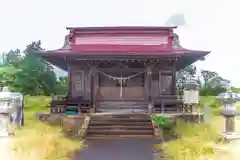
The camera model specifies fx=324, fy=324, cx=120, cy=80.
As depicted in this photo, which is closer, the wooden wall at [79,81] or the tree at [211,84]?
the wooden wall at [79,81]

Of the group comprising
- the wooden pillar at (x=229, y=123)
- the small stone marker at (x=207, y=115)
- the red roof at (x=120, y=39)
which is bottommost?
the small stone marker at (x=207, y=115)

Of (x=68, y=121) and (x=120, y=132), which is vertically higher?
(x=68, y=121)

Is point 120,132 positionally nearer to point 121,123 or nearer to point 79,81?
point 121,123

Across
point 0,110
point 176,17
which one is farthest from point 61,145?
point 176,17

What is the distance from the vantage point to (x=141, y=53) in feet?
60.7

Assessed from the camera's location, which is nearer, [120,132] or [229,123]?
[229,123]

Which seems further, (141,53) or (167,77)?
(167,77)

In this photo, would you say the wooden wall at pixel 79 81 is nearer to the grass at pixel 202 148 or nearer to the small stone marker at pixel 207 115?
the small stone marker at pixel 207 115

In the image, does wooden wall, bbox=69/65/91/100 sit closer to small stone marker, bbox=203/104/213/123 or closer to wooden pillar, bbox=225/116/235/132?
small stone marker, bbox=203/104/213/123

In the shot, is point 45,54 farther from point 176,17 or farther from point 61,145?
point 176,17

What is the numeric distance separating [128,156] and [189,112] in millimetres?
8887

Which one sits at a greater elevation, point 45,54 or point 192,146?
point 45,54

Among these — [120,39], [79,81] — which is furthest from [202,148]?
[120,39]

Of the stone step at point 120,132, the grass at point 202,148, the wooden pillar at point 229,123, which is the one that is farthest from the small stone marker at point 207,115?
the wooden pillar at point 229,123
